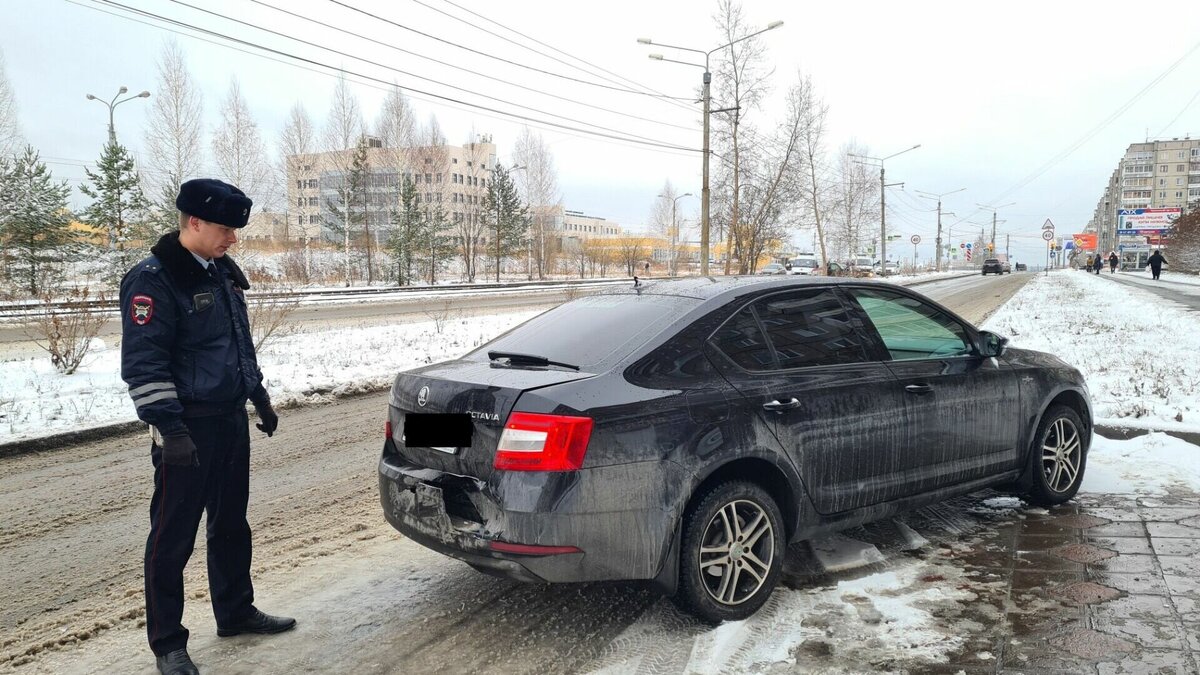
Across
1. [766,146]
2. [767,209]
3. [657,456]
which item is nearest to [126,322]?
[657,456]

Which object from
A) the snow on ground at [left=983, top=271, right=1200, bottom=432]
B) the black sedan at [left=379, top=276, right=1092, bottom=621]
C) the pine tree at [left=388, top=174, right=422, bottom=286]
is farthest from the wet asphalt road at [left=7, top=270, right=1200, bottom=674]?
the pine tree at [left=388, top=174, right=422, bottom=286]

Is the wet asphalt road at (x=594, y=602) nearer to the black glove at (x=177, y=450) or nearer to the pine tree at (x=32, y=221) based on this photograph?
the black glove at (x=177, y=450)

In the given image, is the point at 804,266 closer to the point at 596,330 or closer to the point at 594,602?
the point at 596,330

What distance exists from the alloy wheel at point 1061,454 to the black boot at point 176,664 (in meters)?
4.81

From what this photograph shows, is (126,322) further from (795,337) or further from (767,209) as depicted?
(767,209)

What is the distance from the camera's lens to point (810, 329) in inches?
154

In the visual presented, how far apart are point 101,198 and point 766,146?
89.5ft

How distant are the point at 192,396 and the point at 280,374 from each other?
749cm

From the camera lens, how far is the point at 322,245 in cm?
5728

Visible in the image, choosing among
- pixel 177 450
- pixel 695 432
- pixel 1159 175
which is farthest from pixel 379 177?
pixel 1159 175

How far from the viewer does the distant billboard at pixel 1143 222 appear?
92625mm

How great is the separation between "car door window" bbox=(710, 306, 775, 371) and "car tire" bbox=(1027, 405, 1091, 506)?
7.62 feet

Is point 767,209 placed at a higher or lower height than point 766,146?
lower

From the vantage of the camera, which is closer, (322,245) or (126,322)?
(126,322)
